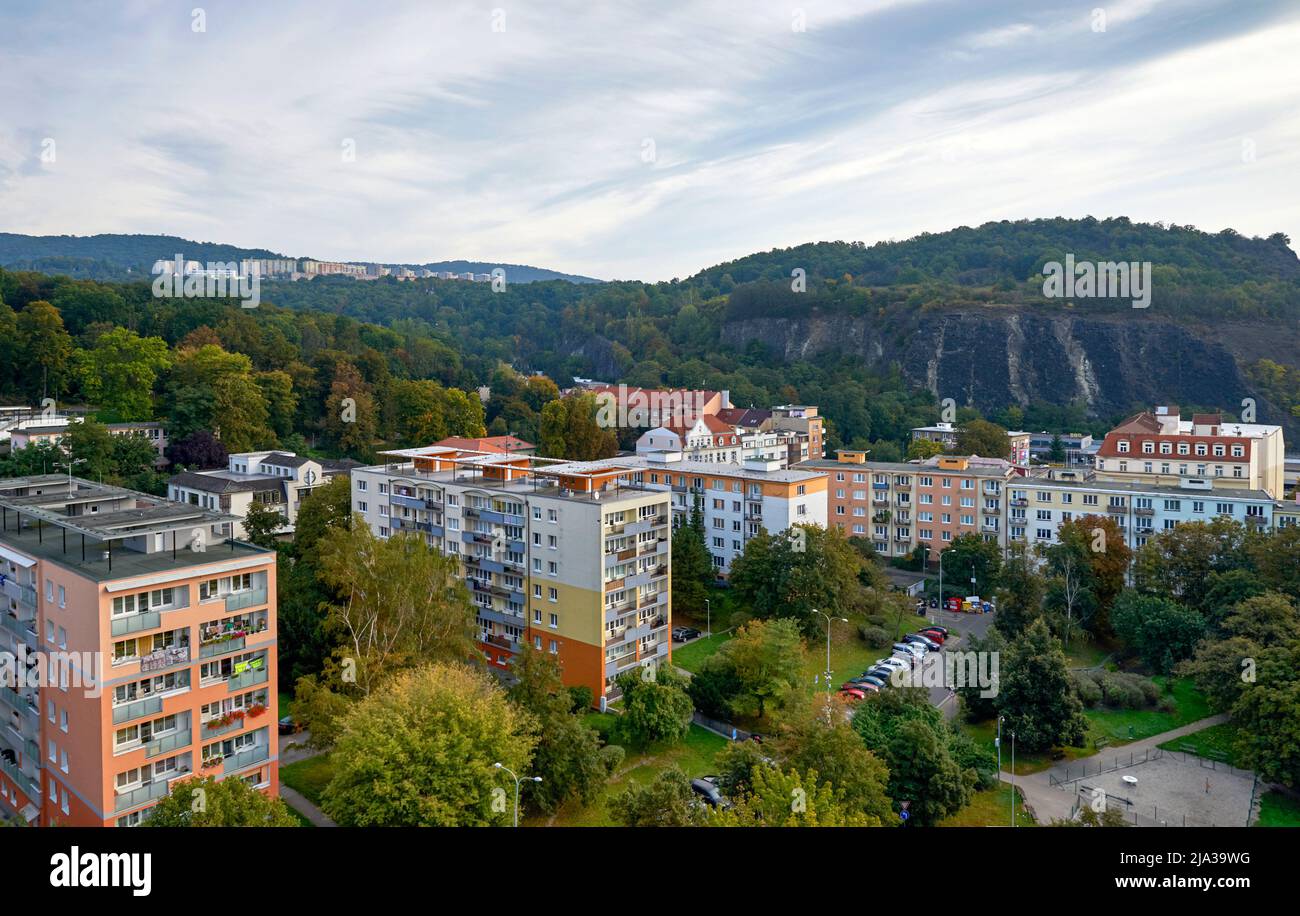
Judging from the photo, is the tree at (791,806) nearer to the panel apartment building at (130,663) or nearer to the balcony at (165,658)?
the panel apartment building at (130,663)

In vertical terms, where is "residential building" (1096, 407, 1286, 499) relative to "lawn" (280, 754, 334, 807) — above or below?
above

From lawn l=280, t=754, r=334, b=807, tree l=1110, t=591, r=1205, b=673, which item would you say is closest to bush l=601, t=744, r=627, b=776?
lawn l=280, t=754, r=334, b=807

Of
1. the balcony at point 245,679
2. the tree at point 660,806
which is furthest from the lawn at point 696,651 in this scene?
the balcony at point 245,679

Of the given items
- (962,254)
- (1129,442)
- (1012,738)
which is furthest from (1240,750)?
(962,254)

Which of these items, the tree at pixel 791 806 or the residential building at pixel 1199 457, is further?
the residential building at pixel 1199 457

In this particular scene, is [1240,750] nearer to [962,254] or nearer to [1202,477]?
[1202,477]

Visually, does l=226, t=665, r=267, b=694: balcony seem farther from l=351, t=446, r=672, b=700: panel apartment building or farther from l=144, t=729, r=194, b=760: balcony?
l=351, t=446, r=672, b=700: panel apartment building
